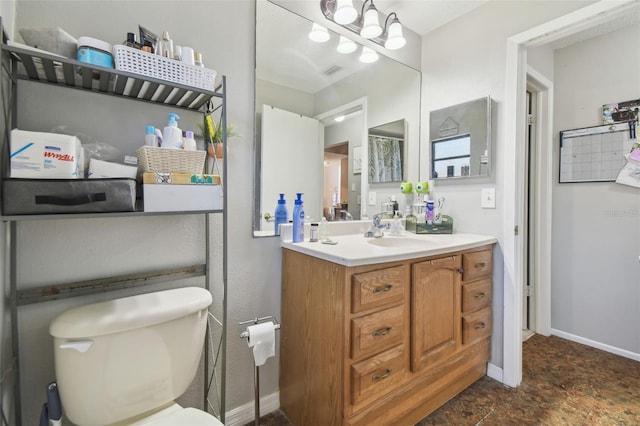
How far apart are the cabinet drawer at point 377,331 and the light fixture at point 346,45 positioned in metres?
1.56

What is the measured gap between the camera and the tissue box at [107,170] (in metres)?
0.93

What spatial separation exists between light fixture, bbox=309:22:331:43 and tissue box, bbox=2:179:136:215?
4.32 ft

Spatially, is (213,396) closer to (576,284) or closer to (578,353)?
(578,353)

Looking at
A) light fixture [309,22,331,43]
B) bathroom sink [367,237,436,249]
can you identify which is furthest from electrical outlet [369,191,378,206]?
light fixture [309,22,331,43]

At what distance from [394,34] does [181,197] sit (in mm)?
1682

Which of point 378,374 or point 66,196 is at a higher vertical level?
point 66,196

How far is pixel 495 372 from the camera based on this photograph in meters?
1.88

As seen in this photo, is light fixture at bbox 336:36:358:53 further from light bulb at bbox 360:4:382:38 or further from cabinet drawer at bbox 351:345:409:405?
cabinet drawer at bbox 351:345:409:405

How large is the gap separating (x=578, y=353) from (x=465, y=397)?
123 cm

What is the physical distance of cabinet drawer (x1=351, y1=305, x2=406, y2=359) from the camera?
46.7 inches

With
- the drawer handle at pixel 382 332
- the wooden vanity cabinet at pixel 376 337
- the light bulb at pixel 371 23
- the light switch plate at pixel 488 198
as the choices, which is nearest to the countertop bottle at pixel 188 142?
the wooden vanity cabinet at pixel 376 337

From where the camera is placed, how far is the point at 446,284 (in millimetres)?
1551

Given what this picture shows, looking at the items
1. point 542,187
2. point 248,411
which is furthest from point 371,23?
point 248,411

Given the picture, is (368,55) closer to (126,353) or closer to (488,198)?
(488,198)
